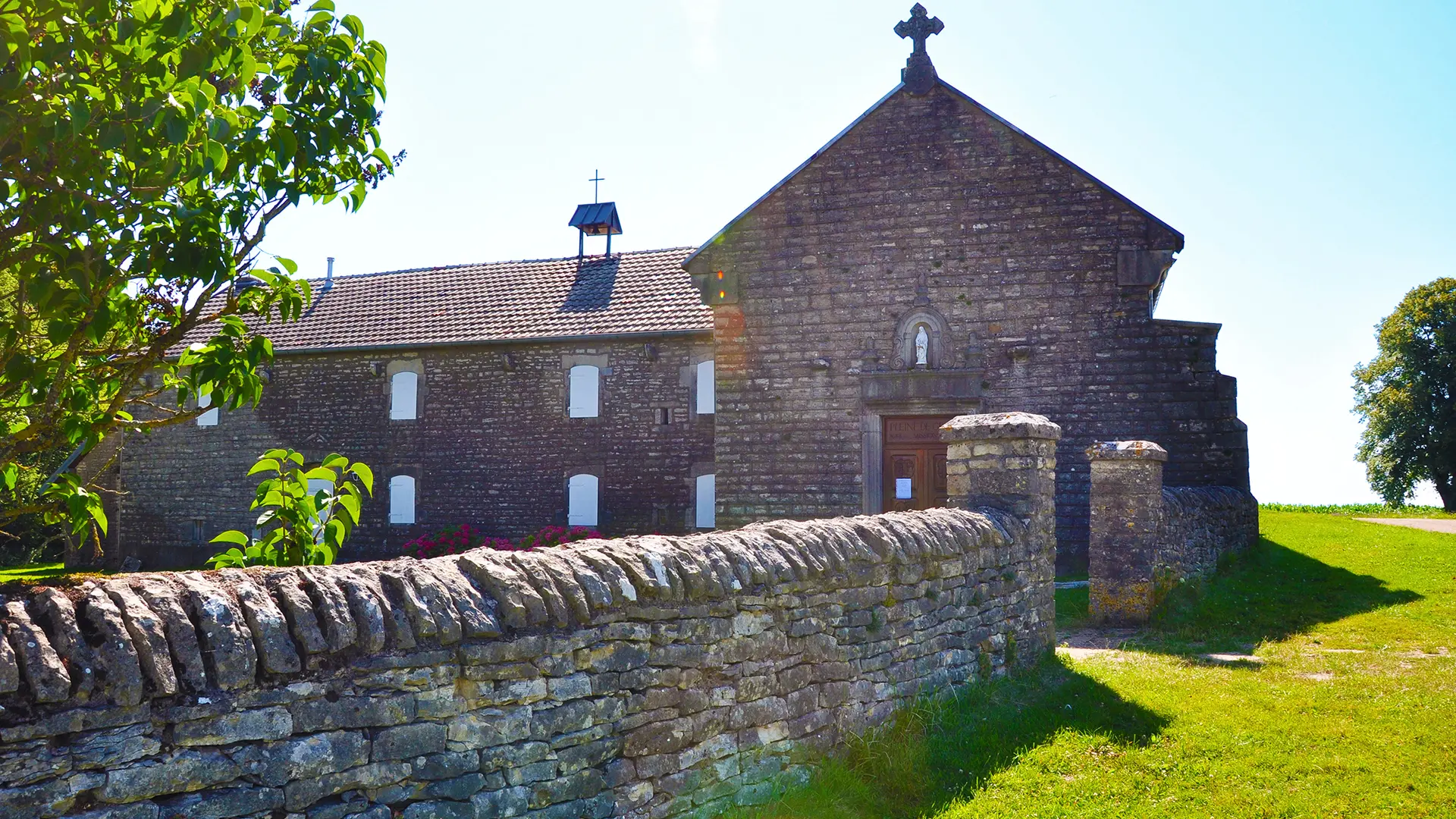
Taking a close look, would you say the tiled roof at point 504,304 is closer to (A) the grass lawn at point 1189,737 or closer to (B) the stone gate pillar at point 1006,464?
(B) the stone gate pillar at point 1006,464

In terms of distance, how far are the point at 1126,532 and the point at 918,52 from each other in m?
8.52

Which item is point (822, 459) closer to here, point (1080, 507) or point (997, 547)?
point (1080, 507)

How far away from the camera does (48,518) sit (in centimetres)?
498

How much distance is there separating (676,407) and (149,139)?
51.6ft

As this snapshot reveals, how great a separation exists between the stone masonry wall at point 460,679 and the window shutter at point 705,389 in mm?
12804

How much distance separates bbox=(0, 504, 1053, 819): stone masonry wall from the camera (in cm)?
315

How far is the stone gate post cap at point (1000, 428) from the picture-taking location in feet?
28.1

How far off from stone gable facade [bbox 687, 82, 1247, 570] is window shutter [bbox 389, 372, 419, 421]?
25.9 feet

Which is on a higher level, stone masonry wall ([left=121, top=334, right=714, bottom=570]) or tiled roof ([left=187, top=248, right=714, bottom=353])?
tiled roof ([left=187, top=248, right=714, bottom=353])

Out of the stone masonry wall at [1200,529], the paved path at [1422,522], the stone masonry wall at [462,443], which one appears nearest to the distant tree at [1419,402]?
the paved path at [1422,522]

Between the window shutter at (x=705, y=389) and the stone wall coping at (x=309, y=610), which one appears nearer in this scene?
the stone wall coping at (x=309, y=610)

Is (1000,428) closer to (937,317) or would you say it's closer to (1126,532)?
(1126,532)

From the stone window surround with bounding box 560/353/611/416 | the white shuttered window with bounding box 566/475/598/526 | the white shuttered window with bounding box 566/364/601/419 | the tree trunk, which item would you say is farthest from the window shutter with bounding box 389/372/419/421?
the tree trunk

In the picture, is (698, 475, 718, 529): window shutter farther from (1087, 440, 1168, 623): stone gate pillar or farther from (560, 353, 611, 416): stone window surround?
(1087, 440, 1168, 623): stone gate pillar
